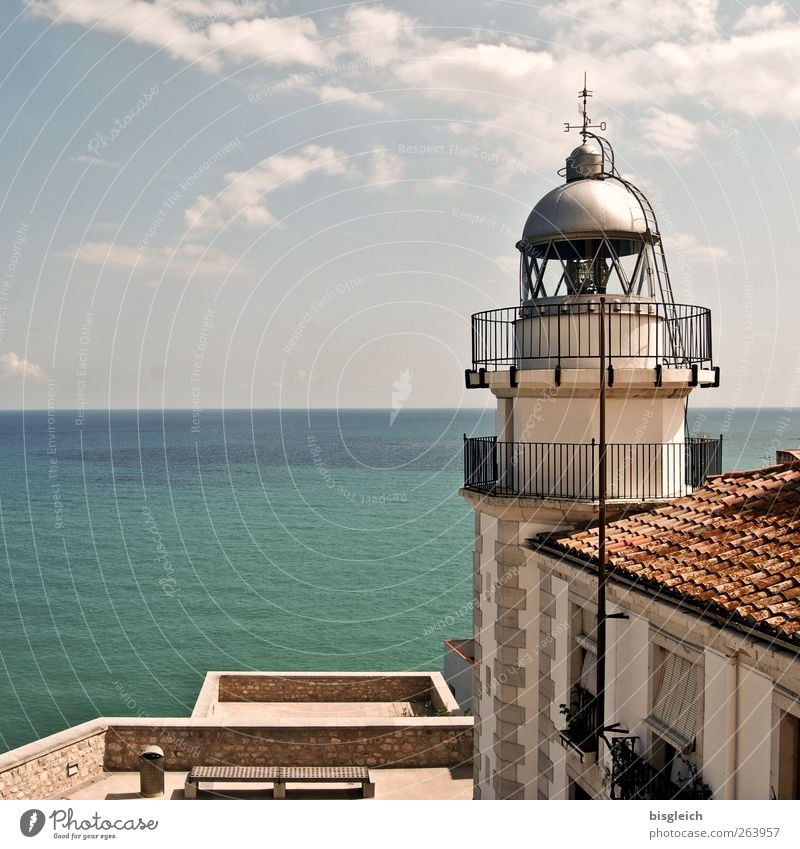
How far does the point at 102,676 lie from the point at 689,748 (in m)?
37.9

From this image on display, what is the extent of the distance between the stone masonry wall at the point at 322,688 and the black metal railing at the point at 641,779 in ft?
60.4

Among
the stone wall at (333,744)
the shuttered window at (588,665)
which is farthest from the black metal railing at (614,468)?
the stone wall at (333,744)

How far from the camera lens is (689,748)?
368 inches

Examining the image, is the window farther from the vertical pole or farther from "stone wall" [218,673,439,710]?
"stone wall" [218,673,439,710]

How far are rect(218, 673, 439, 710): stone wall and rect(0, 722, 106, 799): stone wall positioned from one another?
22.9 feet

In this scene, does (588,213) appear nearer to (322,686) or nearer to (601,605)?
(601,605)

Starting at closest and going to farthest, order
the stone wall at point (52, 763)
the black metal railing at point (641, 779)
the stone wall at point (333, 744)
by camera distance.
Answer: the black metal railing at point (641, 779) → the stone wall at point (52, 763) → the stone wall at point (333, 744)

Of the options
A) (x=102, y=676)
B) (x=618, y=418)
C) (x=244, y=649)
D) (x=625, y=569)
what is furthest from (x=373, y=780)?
(x=244, y=649)

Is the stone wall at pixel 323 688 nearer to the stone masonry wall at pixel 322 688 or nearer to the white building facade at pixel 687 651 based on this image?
the stone masonry wall at pixel 322 688

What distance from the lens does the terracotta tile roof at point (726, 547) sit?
8.55 metres

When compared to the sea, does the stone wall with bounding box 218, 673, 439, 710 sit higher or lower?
higher

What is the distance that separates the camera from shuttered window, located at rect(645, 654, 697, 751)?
9352mm

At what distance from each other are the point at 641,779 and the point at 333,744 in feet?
47.3

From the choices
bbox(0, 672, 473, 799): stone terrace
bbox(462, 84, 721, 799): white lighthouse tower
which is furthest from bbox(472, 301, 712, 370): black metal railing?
bbox(0, 672, 473, 799): stone terrace
